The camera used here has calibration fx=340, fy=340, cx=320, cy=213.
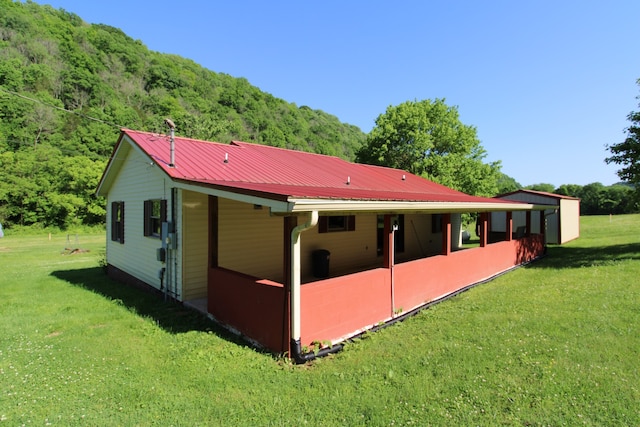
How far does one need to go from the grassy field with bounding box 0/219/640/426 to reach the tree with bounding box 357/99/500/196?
19.3m

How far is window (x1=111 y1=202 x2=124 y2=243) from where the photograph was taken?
9.82m

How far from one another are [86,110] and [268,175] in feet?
156

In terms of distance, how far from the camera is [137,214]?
8.79 metres

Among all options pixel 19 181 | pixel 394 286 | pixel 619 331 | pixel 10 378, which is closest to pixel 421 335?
pixel 394 286

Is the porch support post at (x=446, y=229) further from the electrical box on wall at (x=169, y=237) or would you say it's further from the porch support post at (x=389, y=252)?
the electrical box on wall at (x=169, y=237)

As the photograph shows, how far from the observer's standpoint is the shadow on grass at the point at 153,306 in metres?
5.63

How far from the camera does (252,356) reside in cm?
454

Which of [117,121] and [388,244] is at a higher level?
[117,121]

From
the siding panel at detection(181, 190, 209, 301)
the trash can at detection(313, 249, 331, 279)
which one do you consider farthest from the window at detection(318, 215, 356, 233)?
the siding panel at detection(181, 190, 209, 301)

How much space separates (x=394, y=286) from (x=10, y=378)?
5.49 m

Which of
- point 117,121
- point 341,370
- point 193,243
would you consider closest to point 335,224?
point 193,243

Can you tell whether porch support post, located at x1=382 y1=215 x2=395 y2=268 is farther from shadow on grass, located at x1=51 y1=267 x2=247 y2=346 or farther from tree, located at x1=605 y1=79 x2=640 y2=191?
tree, located at x1=605 y1=79 x2=640 y2=191

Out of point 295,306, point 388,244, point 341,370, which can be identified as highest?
point 388,244

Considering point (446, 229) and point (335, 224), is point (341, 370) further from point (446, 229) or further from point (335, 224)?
point (335, 224)
